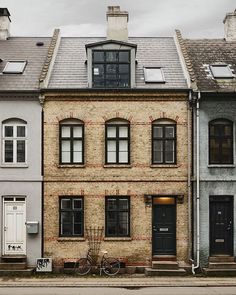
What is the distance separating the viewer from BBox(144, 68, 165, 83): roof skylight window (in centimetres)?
2485

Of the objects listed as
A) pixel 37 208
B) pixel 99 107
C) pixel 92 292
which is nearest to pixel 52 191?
pixel 37 208

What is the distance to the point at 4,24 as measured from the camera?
2980 centimetres

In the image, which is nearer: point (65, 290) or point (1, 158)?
point (65, 290)

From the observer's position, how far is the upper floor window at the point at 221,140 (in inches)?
953

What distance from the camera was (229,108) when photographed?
79.1 ft

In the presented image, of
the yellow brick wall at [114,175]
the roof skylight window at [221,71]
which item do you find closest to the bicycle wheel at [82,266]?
the yellow brick wall at [114,175]

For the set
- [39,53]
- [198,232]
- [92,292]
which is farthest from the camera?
[39,53]

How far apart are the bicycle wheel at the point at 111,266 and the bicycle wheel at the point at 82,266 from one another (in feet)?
2.17

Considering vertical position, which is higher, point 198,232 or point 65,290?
point 198,232

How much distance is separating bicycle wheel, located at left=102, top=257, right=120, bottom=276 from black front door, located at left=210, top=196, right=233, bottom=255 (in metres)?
4.24

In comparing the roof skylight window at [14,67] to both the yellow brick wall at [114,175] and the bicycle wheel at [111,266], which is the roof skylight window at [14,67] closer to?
the yellow brick wall at [114,175]

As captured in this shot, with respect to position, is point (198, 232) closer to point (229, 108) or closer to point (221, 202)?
point (221, 202)

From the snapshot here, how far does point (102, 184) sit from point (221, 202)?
5.36 meters

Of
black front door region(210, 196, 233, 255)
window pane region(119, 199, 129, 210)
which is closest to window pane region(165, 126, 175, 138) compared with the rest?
black front door region(210, 196, 233, 255)
